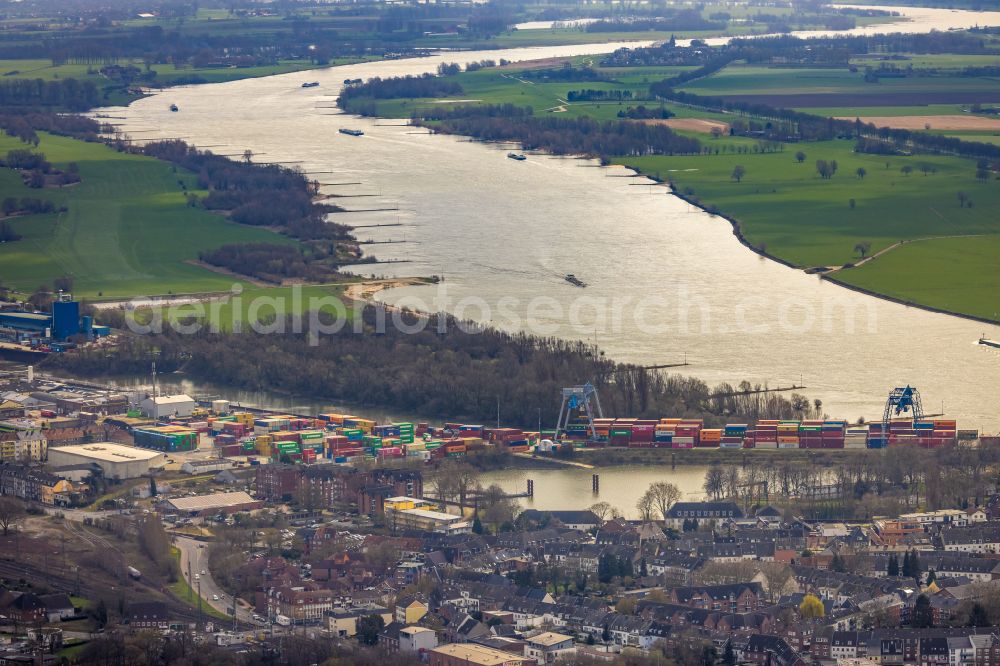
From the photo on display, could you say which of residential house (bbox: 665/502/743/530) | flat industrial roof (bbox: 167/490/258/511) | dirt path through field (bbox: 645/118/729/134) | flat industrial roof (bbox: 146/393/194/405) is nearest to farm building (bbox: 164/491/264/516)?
flat industrial roof (bbox: 167/490/258/511)

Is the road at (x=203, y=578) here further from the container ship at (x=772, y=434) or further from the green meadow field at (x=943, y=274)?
the green meadow field at (x=943, y=274)

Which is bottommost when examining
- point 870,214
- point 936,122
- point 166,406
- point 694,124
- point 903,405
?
point 166,406

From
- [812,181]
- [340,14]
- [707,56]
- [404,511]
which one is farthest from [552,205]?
[340,14]

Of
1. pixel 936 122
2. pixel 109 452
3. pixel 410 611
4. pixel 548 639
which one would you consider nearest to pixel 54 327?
pixel 109 452

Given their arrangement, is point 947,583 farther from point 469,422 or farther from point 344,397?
point 344,397

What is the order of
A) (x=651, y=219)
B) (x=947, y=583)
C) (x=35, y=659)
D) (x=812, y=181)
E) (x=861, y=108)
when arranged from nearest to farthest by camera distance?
1. (x=35, y=659)
2. (x=947, y=583)
3. (x=651, y=219)
4. (x=812, y=181)
5. (x=861, y=108)

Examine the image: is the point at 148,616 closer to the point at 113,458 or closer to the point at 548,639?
the point at 548,639
